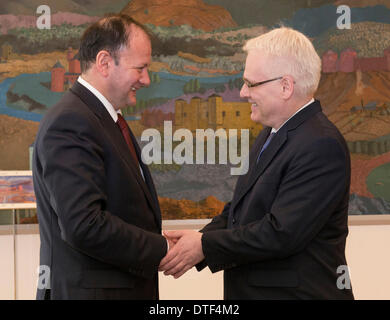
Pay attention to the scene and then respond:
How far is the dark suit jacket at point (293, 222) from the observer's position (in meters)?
2.37

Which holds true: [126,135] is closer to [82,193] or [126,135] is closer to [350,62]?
[82,193]

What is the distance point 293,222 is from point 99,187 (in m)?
0.85

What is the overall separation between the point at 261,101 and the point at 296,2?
267 cm

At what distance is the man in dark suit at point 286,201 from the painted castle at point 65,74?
2419mm

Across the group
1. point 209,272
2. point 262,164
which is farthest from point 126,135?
point 209,272

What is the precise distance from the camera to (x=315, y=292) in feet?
7.93

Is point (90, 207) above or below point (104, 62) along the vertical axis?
below

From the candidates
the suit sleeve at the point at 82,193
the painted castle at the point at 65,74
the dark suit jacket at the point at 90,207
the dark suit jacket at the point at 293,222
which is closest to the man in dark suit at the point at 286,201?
the dark suit jacket at the point at 293,222

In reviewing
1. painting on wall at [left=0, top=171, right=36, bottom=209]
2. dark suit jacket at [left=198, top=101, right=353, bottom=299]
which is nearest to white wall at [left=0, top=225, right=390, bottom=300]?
painting on wall at [left=0, top=171, right=36, bottom=209]

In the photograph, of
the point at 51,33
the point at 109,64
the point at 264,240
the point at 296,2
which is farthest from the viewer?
the point at 296,2

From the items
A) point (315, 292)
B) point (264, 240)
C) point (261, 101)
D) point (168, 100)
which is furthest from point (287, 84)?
point (168, 100)

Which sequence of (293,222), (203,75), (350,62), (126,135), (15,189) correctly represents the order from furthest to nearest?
(350,62)
(203,75)
(15,189)
(126,135)
(293,222)

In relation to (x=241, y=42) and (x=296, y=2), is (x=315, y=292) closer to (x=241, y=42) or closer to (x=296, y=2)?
(x=241, y=42)

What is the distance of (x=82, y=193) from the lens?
86.7 inches
